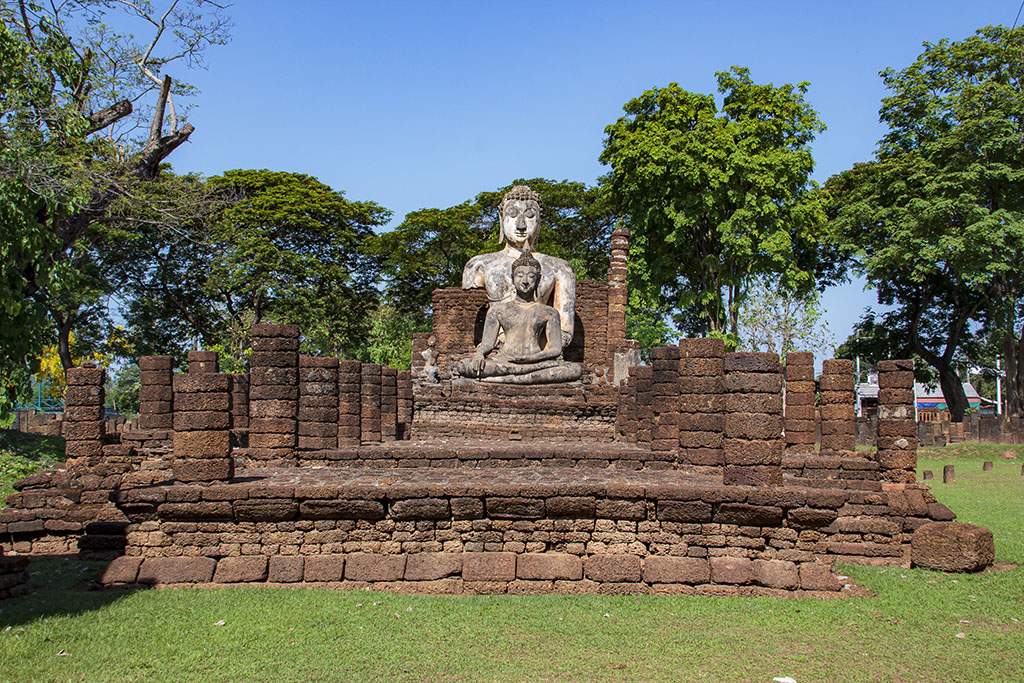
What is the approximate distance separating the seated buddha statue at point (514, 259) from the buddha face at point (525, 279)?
50 centimetres

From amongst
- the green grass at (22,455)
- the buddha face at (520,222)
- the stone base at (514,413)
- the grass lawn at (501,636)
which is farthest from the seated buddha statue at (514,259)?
the grass lawn at (501,636)

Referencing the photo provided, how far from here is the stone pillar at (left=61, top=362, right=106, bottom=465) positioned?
46.1ft

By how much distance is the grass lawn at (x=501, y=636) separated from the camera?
5773mm

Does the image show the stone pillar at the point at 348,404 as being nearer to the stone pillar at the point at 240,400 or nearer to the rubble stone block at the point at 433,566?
the stone pillar at the point at 240,400

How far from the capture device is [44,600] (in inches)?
284

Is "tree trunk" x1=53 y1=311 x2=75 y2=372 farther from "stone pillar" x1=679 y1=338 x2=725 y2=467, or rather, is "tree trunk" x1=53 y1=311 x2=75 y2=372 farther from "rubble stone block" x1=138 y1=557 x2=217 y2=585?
"stone pillar" x1=679 y1=338 x2=725 y2=467

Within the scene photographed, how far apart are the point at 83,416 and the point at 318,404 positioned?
3745mm

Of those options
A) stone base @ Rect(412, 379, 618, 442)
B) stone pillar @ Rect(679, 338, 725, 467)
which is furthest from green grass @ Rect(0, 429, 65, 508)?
stone pillar @ Rect(679, 338, 725, 467)

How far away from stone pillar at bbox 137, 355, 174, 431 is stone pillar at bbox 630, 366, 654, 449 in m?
8.12

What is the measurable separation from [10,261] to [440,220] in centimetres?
2788

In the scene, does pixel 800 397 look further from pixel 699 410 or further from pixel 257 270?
pixel 257 270

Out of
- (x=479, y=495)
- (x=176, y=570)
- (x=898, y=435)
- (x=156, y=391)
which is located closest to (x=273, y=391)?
(x=156, y=391)

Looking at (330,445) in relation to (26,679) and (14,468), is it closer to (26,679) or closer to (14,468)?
(14,468)

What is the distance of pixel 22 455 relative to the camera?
1479cm
